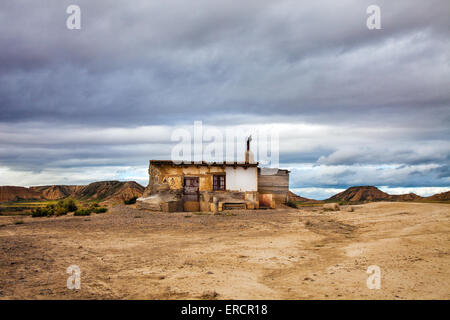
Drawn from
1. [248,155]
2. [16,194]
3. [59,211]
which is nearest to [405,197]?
[248,155]

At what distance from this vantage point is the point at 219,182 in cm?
2542

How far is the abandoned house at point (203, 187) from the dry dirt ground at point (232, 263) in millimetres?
11160

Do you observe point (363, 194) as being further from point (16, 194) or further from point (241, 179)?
point (16, 194)

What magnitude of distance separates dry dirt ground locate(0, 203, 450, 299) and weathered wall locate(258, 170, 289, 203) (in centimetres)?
1503

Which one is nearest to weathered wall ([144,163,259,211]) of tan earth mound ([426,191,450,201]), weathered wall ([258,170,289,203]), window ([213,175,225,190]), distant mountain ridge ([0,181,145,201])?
window ([213,175,225,190])

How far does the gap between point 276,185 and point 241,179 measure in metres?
3.73

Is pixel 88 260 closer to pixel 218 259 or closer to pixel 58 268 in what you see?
pixel 58 268

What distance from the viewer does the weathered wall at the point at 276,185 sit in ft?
90.3

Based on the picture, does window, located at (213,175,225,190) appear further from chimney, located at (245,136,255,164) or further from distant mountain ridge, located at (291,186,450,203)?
distant mountain ridge, located at (291,186,450,203)

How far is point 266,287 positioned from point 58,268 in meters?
4.25

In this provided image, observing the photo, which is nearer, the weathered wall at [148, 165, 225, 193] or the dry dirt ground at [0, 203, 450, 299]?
the dry dirt ground at [0, 203, 450, 299]

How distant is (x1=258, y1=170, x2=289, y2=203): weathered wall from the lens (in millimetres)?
27516
